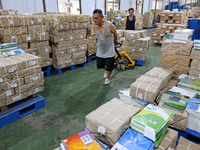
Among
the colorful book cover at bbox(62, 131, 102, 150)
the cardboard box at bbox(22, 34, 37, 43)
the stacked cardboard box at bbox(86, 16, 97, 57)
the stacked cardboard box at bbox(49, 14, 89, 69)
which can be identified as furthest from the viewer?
the stacked cardboard box at bbox(86, 16, 97, 57)

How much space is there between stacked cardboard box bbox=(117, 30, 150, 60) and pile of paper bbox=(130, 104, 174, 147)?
4381 millimetres

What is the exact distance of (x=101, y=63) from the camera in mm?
4488

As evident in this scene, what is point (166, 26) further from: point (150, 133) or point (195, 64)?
point (150, 133)

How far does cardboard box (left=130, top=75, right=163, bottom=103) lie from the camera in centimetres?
263

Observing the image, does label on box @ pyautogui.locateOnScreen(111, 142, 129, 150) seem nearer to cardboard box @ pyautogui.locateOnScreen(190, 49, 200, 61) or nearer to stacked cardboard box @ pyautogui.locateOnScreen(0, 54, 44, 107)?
stacked cardboard box @ pyautogui.locateOnScreen(0, 54, 44, 107)

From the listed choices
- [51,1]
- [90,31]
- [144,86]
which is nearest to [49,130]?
[144,86]

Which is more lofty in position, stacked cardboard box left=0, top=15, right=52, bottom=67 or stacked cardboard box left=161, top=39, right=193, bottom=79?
stacked cardboard box left=0, top=15, right=52, bottom=67

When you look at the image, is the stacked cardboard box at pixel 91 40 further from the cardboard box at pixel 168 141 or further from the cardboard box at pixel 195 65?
the cardboard box at pixel 168 141

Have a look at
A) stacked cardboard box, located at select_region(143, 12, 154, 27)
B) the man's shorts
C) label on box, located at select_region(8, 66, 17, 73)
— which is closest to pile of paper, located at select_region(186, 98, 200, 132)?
the man's shorts

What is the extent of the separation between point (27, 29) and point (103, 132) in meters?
3.94

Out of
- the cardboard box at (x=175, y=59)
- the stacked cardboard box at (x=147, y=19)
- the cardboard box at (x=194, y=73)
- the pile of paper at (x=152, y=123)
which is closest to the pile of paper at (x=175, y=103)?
the pile of paper at (x=152, y=123)

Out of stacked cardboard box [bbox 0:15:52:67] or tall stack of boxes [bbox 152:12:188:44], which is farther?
tall stack of boxes [bbox 152:12:188:44]

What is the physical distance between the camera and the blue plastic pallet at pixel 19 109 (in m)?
3.00

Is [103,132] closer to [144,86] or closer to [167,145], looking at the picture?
[167,145]
